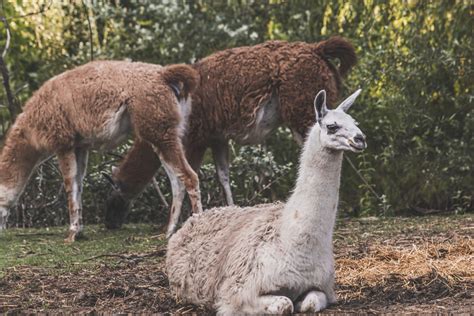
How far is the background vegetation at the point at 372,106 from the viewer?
437 inches

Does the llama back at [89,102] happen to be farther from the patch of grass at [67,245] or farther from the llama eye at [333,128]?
the llama eye at [333,128]

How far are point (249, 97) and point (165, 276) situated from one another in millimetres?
3109

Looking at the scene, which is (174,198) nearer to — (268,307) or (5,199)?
(5,199)

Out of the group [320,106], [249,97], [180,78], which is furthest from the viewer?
[249,97]

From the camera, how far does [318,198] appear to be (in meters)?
4.68

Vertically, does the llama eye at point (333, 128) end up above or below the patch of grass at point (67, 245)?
above

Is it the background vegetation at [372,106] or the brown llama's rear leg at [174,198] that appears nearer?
the brown llama's rear leg at [174,198]

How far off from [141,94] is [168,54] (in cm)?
436

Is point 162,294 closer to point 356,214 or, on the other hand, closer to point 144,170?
point 144,170

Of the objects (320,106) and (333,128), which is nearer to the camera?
(333,128)

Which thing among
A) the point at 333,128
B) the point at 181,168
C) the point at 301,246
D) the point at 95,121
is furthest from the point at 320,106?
the point at 95,121

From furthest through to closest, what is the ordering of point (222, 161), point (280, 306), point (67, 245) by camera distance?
point (222, 161)
point (67, 245)
point (280, 306)

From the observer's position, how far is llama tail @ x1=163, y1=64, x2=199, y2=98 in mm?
8734

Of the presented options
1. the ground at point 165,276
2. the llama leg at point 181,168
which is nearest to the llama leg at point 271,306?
the ground at point 165,276
